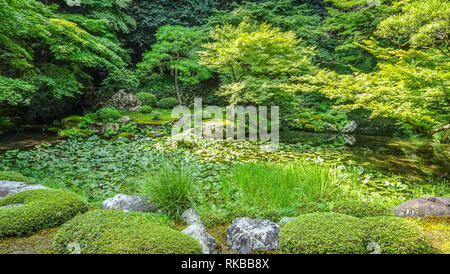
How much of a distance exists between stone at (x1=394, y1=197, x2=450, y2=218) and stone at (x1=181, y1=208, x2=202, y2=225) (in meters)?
2.14

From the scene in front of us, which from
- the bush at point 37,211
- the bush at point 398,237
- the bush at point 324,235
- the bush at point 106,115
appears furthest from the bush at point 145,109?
the bush at point 398,237

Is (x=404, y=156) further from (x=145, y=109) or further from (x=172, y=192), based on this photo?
(x=145, y=109)

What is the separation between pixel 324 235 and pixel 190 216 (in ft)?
4.34

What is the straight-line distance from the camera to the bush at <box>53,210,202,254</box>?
1517mm

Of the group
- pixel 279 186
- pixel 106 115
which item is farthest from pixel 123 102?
pixel 279 186

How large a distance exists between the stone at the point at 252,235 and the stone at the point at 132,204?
1090mm

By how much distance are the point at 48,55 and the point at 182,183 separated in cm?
1105

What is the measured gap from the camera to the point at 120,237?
5.28 feet

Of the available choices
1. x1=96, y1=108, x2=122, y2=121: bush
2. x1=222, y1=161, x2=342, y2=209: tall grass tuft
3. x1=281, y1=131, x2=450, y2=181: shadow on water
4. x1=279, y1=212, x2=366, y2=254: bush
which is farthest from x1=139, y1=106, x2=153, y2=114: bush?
x1=279, y1=212, x2=366, y2=254: bush

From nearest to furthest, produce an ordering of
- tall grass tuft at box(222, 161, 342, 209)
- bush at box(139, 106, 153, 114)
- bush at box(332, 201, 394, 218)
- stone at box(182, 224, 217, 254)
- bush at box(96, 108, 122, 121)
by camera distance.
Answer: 1. stone at box(182, 224, 217, 254)
2. bush at box(332, 201, 394, 218)
3. tall grass tuft at box(222, 161, 342, 209)
4. bush at box(96, 108, 122, 121)
5. bush at box(139, 106, 153, 114)

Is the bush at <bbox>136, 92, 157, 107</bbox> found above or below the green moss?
above

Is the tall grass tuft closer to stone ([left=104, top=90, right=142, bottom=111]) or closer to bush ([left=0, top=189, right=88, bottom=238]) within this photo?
bush ([left=0, top=189, right=88, bottom=238])
